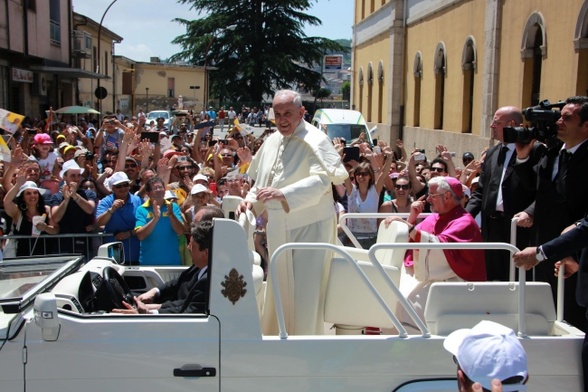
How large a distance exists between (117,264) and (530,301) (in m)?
2.83

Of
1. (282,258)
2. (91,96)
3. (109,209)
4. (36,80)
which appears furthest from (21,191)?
(91,96)

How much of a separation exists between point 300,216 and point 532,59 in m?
14.4

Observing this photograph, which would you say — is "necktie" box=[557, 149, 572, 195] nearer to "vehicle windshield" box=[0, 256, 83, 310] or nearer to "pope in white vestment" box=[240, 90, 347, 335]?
"pope in white vestment" box=[240, 90, 347, 335]

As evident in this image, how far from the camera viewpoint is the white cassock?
4.36 meters

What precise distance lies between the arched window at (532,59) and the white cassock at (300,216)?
44.1ft

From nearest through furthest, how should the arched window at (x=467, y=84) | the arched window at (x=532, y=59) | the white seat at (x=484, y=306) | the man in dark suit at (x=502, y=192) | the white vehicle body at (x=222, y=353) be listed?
the white vehicle body at (x=222, y=353)
the white seat at (x=484, y=306)
the man in dark suit at (x=502, y=192)
the arched window at (x=532, y=59)
the arched window at (x=467, y=84)

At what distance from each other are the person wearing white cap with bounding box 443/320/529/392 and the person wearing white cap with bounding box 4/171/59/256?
5604 millimetres

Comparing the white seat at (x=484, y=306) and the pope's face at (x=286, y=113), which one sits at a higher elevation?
the pope's face at (x=286, y=113)

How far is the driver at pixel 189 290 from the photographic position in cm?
389

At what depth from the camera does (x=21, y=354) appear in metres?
3.44

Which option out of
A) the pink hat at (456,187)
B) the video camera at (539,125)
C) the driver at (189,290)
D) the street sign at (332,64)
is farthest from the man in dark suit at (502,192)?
the street sign at (332,64)

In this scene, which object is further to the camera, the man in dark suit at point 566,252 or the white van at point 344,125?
the white van at point 344,125

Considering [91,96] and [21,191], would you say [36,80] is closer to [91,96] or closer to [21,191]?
[91,96]

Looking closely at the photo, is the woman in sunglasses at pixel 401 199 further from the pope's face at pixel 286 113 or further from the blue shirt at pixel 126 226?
the pope's face at pixel 286 113
